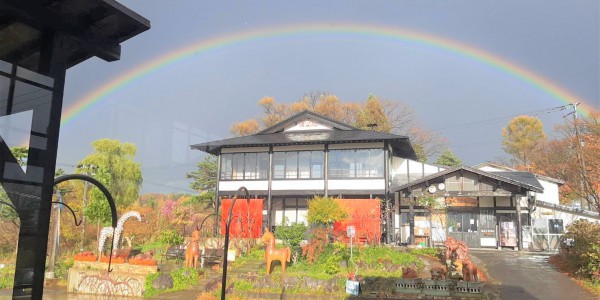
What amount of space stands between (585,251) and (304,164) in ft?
53.2

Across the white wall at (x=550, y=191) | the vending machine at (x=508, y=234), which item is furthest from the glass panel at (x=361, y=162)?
the white wall at (x=550, y=191)

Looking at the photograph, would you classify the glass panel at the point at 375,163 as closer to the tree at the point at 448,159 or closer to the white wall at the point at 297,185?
Answer: the white wall at the point at 297,185

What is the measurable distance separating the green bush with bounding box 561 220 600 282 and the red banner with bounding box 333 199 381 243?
Result: 10.1 metres

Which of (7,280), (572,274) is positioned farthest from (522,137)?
(7,280)

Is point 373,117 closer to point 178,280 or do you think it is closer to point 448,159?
point 448,159

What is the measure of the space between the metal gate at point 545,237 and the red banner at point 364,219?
27.8ft

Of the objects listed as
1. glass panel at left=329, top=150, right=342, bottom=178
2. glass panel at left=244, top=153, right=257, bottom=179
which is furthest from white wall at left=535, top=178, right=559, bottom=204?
glass panel at left=244, top=153, right=257, bottom=179

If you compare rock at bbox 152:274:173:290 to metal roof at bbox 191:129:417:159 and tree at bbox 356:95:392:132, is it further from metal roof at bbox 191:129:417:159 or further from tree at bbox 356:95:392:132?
tree at bbox 356:95:392:132

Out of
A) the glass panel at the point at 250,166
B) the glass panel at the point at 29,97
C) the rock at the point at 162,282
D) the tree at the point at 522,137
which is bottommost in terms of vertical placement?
the rock at the point at 162,282

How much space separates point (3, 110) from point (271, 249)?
1422 centimetres

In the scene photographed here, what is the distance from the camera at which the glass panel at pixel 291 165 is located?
2816 centimetres

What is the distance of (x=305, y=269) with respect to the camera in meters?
17.0

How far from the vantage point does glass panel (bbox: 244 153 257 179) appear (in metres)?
28.9

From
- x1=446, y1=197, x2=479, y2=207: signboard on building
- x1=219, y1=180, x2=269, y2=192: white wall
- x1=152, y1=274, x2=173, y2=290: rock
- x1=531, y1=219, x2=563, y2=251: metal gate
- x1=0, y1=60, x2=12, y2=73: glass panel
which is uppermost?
x1=219, y1=180, x2=269, y2=192: white wall
